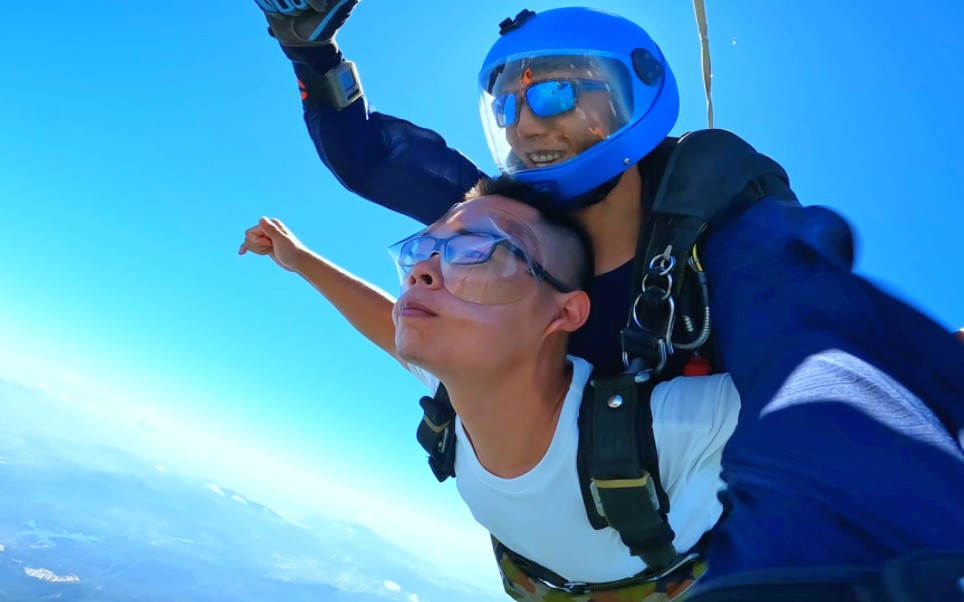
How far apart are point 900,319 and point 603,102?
1190 mm

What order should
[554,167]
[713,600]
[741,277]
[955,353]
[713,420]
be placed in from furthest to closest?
[554,167], [713,420], [741,277], [955,353], [713,600]

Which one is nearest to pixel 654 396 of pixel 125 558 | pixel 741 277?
pixel 741 277

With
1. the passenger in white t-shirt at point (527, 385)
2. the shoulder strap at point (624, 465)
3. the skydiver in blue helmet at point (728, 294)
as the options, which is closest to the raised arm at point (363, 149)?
the skydiver in blue helmet at point (728, 294)

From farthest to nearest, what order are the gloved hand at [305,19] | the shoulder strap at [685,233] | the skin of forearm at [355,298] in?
the skin of forearm at [355,298]
the gloved hand at [305,19]
the shoulder strap at [685,233]

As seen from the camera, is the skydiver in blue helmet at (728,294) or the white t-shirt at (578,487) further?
the white t-shirt at (578,487)

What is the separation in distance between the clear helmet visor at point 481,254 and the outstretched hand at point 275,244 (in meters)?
1.08

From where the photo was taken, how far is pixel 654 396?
158 centimetres

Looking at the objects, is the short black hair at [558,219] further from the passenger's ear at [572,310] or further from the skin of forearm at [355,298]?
the skin of forearm at [355,298]

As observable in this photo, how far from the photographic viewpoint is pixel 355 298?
2.79 meters

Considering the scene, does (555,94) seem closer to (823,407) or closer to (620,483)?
(620,483)

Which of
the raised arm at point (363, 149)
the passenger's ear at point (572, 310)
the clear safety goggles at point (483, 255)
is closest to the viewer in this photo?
the clear safety goggles at point (483, 255)

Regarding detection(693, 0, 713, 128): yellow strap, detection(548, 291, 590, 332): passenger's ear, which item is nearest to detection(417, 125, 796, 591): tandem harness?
detection(548, 291, 590, 332): passenger's ear

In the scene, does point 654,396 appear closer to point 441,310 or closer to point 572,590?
point 441,310

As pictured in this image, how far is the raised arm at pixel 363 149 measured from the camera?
2.46 metres
